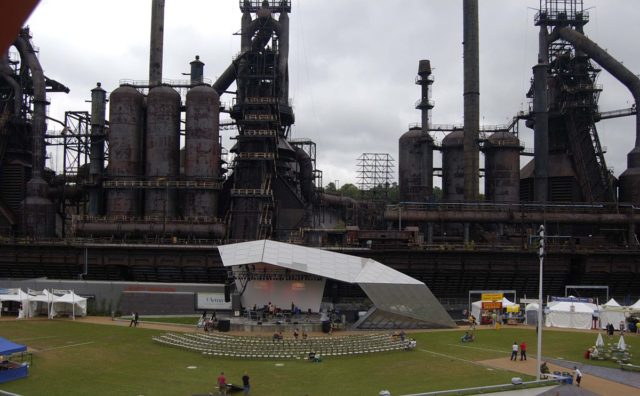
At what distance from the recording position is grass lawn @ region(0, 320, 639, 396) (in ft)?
84.4

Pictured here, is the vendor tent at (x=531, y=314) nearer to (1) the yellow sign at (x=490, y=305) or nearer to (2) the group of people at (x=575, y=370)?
(1) the yellow sign at (x=490, y=305)

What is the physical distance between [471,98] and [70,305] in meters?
55.6

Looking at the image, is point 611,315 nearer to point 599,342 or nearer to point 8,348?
point 599,342

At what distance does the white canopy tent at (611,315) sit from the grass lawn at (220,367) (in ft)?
13.1

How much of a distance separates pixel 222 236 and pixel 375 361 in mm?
38011

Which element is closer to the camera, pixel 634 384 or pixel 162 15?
pixel 634 384

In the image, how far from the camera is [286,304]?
158ft

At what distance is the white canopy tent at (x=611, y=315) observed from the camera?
45.0 metres

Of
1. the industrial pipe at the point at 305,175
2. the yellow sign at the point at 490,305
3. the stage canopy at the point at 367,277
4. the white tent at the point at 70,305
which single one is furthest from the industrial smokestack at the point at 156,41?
the yellow sign at the point at 490,305

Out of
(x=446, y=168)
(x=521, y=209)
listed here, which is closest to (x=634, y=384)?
(x=521, y=209)

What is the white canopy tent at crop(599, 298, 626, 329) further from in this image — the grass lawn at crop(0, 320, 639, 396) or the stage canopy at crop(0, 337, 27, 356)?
the stage canopy at crop(0, 337, 27, 356)

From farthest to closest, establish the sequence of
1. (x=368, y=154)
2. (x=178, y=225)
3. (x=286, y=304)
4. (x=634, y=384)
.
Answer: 1. (x=368, y=154)
2. (x=178, y=225)
3. (x=286, y=304)
4. (x=634, y=384)

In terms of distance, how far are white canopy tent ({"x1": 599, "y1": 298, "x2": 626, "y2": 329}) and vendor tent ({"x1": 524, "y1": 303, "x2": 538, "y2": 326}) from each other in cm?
493

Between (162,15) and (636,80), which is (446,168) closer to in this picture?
(636,80)
